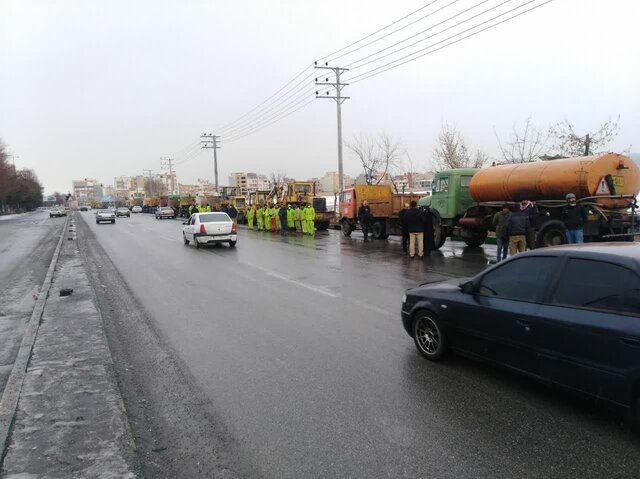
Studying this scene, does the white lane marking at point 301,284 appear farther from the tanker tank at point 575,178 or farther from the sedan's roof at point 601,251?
the tanker tank at point 575,178

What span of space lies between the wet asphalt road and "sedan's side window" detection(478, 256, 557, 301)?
2.88 ft

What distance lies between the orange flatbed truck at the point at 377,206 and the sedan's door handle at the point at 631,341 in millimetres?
16366

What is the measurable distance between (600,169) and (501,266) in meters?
9.50

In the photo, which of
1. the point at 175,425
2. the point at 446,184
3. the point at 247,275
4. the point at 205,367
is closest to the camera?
the point at 175,425

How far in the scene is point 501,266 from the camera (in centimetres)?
458

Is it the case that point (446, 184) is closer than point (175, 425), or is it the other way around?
point (175, 425)

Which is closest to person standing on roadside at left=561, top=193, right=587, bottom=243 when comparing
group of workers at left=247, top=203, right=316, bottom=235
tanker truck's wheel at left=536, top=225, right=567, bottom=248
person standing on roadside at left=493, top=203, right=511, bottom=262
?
tanker truck's wheel at left=536, top=225, right=567, bottom=248

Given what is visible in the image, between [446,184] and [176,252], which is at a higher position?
[446,184]

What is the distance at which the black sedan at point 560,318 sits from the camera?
3428 mm

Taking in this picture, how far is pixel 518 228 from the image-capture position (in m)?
11.9

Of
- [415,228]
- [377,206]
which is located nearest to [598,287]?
[415,228]

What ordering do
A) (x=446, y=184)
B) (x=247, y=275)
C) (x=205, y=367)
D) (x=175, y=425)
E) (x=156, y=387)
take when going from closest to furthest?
(x=175, y=425)
(x=156, y=387)
(x=205, y=367)
(x=247, y=275)
(x=446, y=184)

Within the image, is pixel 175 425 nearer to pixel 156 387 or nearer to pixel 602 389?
pixel 156 387

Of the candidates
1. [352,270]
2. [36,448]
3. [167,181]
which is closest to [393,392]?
[36,448]
